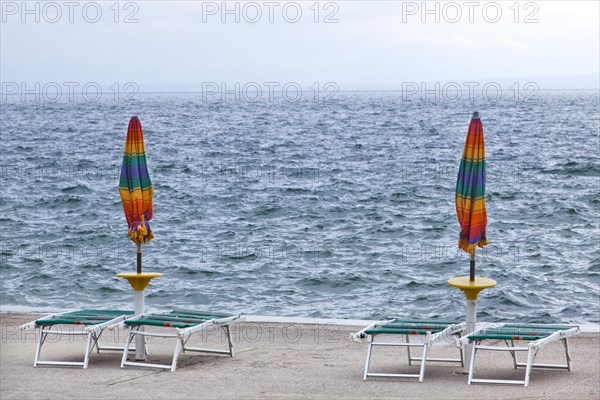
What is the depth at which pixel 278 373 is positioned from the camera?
30.5 feet

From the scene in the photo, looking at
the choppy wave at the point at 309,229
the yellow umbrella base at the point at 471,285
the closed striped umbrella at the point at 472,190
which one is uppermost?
the closed striped umbrella at the point at 472,190

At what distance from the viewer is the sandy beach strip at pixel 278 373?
28.1 feet

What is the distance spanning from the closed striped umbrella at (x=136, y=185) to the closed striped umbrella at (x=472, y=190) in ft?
9.55

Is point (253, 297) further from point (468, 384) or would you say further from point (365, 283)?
point (468, 384)

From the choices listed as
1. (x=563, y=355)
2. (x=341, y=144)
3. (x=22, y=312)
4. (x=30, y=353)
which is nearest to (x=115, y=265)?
(x=22, y=312)

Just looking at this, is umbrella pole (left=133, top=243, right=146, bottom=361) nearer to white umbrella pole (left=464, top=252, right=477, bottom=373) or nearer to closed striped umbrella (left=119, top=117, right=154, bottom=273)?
closed striped umbrella (left=119, top=117, right=154, bottom=273)

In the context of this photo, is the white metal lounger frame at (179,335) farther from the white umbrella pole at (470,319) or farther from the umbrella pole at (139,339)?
the white umbrella pole at (470,319)

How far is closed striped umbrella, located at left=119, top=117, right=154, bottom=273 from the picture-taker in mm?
9648

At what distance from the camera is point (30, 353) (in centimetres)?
1021

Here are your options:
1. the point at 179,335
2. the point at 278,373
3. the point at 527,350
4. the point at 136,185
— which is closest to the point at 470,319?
the point at 527,350

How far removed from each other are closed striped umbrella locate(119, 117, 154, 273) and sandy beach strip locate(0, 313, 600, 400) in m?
1.18

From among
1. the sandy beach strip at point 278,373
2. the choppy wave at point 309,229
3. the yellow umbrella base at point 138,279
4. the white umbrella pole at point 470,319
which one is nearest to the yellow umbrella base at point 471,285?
the white umbrella pole at point 470,319

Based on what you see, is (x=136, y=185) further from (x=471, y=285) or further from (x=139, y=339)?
(x=471, y=285)

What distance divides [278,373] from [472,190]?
93.0 inches
